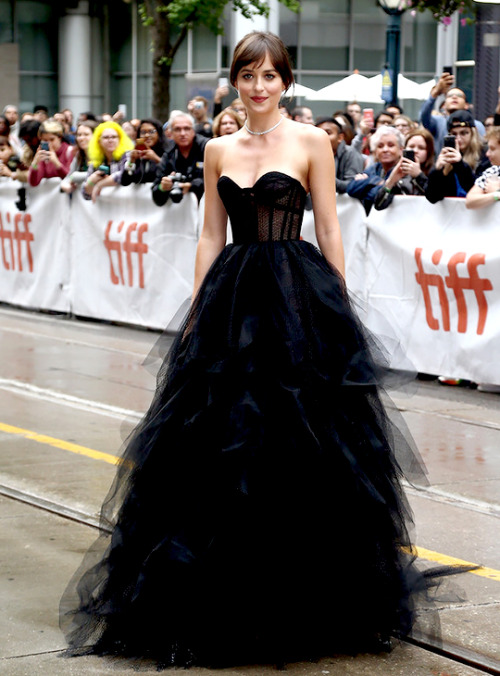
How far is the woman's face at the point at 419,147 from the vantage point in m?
10.1

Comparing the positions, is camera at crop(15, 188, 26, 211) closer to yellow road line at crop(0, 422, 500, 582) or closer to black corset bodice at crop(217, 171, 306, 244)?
yellow road line at crop(0, 422, 500, 582)

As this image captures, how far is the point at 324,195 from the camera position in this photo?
4.34 m

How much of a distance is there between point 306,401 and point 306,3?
2821 centimetres

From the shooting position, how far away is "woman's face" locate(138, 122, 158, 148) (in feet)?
42.3

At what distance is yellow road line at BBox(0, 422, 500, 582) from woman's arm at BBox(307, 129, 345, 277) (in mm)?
1455

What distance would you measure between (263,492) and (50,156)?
1051cm

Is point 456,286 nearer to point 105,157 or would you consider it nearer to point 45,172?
point 105,157

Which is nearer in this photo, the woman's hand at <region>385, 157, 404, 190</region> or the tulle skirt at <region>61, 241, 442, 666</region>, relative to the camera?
the tulle skirt at <region>61, 241, 442, 666</region>

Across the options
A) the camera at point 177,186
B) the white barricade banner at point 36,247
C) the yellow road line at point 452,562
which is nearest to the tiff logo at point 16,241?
the white barricade banner at point 36,247

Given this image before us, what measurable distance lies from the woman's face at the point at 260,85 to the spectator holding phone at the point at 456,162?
518 centimetres

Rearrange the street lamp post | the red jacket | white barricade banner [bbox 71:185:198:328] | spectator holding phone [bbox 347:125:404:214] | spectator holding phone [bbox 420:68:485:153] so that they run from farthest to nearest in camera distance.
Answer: the street lamp post, the red jacket, spectator holding phone [bbox 420:68:485:153], white barricade banner [bbox 71:185:198:328], spectator holding phone [bbox 347:125:404:214]

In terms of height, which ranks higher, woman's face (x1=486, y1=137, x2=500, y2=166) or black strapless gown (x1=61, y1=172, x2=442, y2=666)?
woman's face (x1=486, y1=137, x2=500, y2=166)

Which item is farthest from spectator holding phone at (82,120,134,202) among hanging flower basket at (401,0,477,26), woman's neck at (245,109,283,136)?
woman's neck at (245,109,283,136)

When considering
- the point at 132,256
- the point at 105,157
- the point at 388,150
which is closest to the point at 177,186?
the point at 132,256
